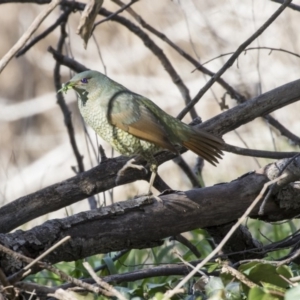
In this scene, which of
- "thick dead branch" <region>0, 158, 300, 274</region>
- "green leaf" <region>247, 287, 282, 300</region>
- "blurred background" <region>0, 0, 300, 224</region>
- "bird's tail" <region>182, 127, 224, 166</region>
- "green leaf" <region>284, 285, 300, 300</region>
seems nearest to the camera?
"green leaf" <region>284, 285, 300, 300</region>

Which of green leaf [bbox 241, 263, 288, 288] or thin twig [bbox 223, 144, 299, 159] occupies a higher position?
thin twig [bbox 223, 144, 299, 159]

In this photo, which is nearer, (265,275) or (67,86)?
(265,275)

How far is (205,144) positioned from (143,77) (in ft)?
16.6

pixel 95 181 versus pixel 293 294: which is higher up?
pixel 95 181

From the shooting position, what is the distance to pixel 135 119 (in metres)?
3.12

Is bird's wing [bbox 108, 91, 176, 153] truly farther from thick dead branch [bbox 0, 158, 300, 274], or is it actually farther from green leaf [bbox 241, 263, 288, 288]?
green leaf [bbox 241, 263, 288, 288]

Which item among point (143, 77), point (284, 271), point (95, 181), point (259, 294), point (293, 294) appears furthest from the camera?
point (143, 77)

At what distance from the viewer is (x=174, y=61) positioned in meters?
8.04

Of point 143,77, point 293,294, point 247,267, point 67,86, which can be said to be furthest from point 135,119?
point 143,77

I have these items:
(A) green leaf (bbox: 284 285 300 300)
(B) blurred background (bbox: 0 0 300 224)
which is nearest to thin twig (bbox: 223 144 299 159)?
(A) green leaf (bbox: 284 285 300 300)

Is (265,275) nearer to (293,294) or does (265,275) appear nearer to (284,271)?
(284,271)

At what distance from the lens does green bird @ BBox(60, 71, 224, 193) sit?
3.03 metres

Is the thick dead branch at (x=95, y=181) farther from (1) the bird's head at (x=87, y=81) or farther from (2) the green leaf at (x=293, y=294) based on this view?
(2) the green leaf at (x=293, y=294)

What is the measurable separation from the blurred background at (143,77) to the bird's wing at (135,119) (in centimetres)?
283
